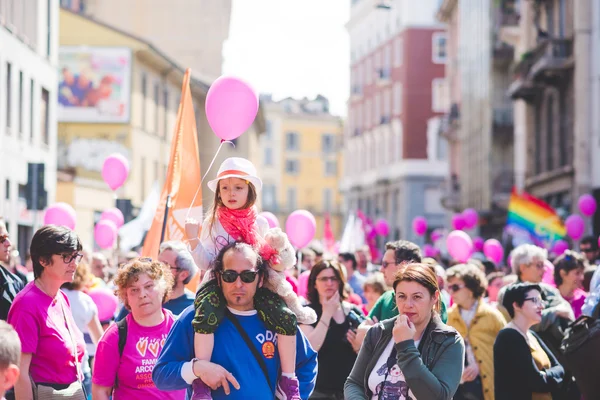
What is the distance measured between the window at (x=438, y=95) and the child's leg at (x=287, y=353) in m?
64.1

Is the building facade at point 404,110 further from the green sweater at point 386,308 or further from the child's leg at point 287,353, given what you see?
the child's leg at point 287,353

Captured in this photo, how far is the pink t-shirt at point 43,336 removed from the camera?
21.5ft

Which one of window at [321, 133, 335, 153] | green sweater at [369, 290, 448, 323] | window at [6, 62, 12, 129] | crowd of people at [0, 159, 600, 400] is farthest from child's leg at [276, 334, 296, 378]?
window at [321, 133, 335, 153]

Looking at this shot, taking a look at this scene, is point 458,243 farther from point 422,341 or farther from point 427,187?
point 427,187

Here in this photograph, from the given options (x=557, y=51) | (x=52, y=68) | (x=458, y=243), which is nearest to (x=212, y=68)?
(x=52, y=68)

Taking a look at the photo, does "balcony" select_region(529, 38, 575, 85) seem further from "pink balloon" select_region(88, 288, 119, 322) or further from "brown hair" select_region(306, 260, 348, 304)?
"brown hair" select_region(306, 260, 348, 304)

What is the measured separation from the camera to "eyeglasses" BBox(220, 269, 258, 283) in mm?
5820

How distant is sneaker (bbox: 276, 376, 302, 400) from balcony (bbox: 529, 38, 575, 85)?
25707 mm

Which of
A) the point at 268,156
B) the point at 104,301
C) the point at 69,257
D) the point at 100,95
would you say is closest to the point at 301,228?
the point at 104,301

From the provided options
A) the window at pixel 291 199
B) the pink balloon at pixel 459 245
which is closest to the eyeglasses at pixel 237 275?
the pink balloon at pixel 459 245

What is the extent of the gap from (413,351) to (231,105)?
9.15 ft

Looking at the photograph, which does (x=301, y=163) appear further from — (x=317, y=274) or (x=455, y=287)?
(x=317, y=274)

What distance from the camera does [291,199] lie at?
109625 millimetres

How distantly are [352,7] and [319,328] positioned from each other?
258ft
